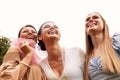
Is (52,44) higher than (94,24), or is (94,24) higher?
(94,24)

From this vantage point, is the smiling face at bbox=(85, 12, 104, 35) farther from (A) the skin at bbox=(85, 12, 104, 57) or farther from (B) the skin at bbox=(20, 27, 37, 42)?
(B) the skin at bbox=(20, 27, 37, 42)

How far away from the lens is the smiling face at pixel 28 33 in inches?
182

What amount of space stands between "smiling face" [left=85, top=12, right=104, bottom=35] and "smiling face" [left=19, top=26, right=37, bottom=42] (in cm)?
82

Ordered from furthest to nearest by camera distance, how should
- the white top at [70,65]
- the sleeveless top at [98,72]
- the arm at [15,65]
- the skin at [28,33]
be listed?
the skin at [28,33] < the white top at [70,65] < the arm at [15,65] < the sleeveless top at [98,72]

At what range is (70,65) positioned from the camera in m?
4.27

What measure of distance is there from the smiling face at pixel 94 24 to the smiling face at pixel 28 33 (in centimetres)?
82

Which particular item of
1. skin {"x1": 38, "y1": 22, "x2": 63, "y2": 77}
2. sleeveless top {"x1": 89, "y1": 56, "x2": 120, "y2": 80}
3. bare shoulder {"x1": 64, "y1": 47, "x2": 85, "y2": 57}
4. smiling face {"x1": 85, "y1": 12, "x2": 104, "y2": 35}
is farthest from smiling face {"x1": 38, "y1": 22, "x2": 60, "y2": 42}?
sleeveless top {"x1": 89, "y1": 56, "x2": 120, "y2": 80}

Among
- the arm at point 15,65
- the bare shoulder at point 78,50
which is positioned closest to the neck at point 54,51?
the bare shoulder at point 78,50

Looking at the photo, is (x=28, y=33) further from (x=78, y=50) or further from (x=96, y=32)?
(x=96, y=32)

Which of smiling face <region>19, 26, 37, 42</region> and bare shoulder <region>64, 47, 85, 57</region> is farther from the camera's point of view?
smiling face <region>19, 26, 37, 42</region>

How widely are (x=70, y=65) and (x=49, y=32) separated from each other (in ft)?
2.06

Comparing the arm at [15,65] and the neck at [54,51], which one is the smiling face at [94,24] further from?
the arm at [15,65]

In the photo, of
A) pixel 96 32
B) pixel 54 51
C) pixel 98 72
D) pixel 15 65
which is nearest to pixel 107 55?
pixel 98 72

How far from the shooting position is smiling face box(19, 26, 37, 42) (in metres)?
4.62
